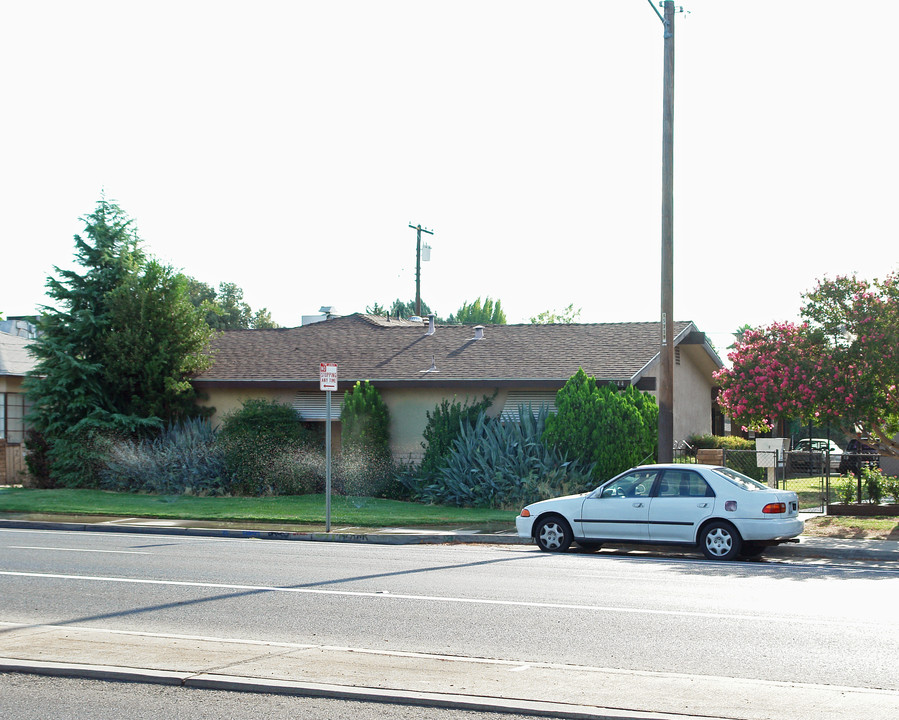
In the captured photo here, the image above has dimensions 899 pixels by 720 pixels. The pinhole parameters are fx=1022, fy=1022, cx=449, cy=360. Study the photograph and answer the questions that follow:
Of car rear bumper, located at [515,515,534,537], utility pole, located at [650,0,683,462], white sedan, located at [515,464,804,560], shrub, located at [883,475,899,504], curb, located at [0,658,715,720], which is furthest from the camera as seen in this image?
shrub, located at [883,475,899,504]

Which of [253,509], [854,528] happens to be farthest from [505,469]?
[854,528]

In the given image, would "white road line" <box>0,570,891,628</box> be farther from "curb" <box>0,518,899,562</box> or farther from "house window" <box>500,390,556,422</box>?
"house window" <box>500,390,556,422</box>

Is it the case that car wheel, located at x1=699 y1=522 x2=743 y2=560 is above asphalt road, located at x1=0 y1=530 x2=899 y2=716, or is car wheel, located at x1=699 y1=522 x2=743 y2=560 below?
above

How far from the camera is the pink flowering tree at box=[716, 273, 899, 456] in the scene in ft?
57.6

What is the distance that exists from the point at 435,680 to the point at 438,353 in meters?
20.8

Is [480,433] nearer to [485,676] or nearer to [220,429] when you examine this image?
[220,429]

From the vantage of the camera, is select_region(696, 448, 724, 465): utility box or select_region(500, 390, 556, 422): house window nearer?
select_region(500, 390, 556, 422): house window

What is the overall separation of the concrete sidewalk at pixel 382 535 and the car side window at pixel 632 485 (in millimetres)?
1206

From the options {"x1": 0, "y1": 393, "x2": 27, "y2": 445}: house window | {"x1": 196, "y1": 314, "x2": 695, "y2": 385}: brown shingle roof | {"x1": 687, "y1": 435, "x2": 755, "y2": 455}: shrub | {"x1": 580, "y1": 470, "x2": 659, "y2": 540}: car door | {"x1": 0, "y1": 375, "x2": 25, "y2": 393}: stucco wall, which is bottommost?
{"x1": 580, "y1": 470, "x2": 659, "y2": 540}: car door

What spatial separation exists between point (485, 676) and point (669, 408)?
11759 millimetres

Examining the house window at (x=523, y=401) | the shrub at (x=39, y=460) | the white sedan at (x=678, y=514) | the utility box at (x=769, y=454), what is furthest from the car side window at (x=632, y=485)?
the shrub at (x=39, y=460)

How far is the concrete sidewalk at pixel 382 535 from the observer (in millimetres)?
15141

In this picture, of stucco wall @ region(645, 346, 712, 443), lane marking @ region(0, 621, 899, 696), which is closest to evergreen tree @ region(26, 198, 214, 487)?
stucco wall @ region(645, 346, 712, 443)

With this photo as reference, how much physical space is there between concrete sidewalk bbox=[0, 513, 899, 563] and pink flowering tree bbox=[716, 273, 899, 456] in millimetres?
2695
